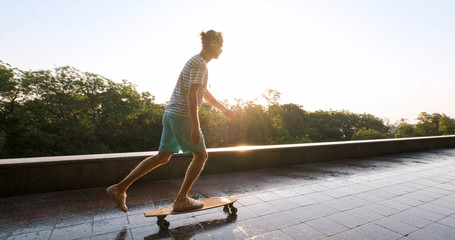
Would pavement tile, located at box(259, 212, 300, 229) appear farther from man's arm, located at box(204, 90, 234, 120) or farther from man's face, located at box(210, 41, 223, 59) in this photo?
man's face, located at box(210, 41, 223, 59)

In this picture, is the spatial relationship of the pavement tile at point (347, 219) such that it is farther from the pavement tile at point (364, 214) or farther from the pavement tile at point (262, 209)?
the pavement tile at point (262, 209)

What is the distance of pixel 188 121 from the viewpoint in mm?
2393

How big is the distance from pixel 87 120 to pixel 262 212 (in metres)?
33.7

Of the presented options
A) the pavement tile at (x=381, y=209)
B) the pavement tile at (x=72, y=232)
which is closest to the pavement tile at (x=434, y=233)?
the pavement tile at (x=381, y=209)

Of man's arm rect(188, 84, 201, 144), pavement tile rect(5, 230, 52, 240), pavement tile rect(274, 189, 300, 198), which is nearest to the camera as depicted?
pavement tile rect(5, 230, 52, 240)

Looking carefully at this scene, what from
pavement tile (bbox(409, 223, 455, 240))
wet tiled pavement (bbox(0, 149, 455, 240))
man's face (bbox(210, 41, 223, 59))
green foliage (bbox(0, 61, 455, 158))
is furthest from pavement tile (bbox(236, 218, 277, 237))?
green foliage (bbox(0, 61, 455, 158))

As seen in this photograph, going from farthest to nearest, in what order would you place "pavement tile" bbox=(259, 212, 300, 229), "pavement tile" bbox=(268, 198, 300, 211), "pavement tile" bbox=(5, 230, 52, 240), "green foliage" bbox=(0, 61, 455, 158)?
"green foliage" bbox=(0, 61, 455, 158) < "pavement tile" bbox=(268, 198, 300, 211) < "pavement tile" bbox=(259, 212, 300, 229) < "pavement tile" bbox=(5, 230, 52, 240)

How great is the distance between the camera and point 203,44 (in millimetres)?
2432

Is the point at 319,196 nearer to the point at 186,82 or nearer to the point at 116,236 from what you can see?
the point at 186,82

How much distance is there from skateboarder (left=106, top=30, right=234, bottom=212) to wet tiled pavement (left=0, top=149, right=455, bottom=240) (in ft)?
1.10

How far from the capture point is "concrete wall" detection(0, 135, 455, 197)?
3.33 meters

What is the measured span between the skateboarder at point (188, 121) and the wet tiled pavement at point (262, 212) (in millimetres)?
335

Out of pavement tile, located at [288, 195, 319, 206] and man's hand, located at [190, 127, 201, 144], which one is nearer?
man's hand, located at [190, 127, 201, 144]

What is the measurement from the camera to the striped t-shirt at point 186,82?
2.25m
